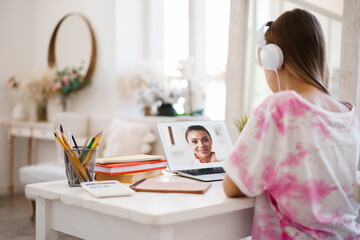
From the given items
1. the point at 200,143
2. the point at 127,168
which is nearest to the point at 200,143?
the point at 200,143

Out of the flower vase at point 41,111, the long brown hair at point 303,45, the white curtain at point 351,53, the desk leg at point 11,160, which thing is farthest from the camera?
the flower vase at point 41,111

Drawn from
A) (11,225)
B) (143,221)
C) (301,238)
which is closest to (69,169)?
(143,221)

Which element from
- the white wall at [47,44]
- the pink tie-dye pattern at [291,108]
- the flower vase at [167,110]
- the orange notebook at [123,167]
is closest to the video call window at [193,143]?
the orange notebook at [123,167]

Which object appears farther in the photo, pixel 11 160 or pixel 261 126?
pixel 11 160

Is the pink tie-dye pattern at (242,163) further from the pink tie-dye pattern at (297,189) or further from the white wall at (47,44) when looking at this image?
the white wall at (47,44)

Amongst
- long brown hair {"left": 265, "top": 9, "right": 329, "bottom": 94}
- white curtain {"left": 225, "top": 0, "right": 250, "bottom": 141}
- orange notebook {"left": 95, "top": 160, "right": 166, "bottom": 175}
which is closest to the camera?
long brown hair {"left": 265, "top": 9, "right": 329, "bottom": 94}

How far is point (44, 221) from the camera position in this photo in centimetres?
125

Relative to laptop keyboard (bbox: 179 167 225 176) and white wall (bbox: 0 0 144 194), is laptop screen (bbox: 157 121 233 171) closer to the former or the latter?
laptop keyboard (bbox: 179 167 225 176)

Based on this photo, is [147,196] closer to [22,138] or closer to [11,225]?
[11,225]

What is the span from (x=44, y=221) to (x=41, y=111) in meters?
3.55

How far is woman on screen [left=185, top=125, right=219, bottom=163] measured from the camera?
157 cm

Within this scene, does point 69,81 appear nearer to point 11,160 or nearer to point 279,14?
point 11,160

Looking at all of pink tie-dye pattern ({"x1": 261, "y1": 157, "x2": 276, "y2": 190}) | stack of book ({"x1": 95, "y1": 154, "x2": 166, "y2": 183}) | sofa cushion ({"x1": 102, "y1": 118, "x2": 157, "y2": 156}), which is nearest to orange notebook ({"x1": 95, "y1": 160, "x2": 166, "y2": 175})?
stack of book ({"x1": 95, "y1": 154, "x2": 166, "y2": 183})

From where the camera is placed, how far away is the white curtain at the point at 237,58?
2113 millimetres
